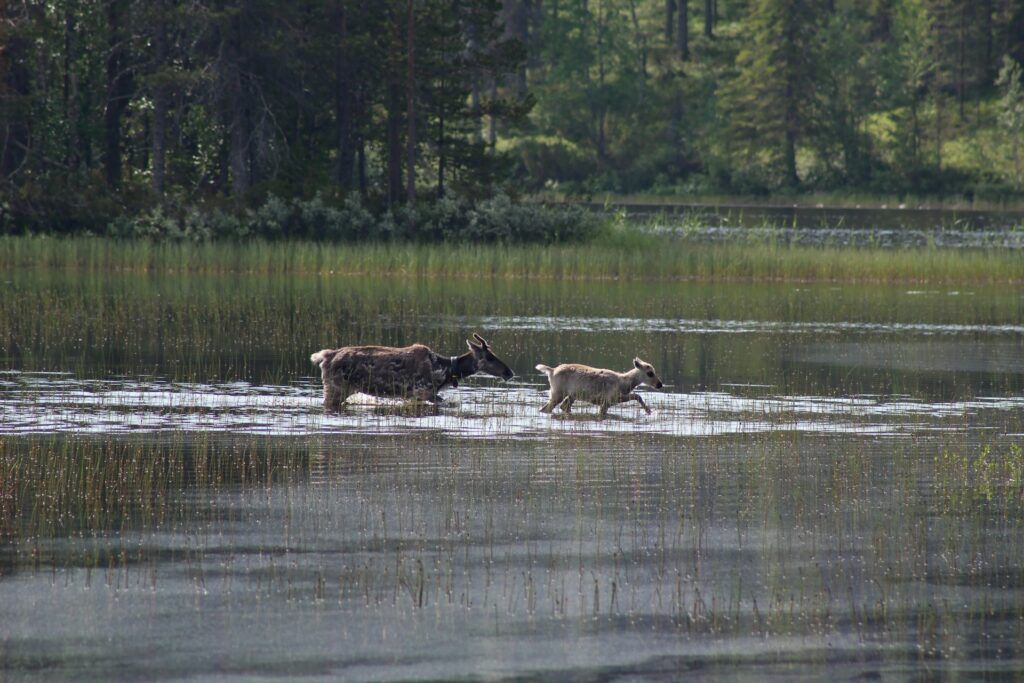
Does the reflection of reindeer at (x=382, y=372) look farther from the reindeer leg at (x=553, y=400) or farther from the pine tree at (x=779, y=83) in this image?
the pine tree at (x=779, y=83)

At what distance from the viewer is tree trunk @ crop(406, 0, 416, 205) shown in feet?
182

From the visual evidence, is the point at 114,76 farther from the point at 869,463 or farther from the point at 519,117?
the point at 869,463

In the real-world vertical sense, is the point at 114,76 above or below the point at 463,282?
above

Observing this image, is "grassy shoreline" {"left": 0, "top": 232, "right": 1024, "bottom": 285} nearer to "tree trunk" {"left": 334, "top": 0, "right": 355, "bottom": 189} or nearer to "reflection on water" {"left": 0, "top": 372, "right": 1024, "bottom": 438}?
"tree trunk" {"left": 334, "top": 0, "right": 355, "bottom": 189}

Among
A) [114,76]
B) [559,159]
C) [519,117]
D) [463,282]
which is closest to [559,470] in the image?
[463,282]

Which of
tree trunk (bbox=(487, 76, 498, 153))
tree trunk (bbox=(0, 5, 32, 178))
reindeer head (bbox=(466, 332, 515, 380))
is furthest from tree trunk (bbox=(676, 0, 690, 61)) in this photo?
reindeer head (bbox=(466, 332, 515, 380))

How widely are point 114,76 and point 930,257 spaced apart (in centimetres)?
2792

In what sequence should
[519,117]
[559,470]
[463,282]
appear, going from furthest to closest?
1. [519,117]
2. [463,282]
3. [559,470]

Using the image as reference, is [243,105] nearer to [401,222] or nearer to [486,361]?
[401,222]

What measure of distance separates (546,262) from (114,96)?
18.3 metres

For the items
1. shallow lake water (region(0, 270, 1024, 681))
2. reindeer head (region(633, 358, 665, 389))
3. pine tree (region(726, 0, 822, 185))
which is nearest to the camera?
shallow lake water (region(0, 270, 1024, 681))

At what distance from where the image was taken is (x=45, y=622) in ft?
35.7

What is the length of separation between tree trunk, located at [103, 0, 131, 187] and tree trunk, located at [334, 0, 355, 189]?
22.8 ft

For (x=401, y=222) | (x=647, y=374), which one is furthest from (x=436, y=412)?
(x=401, y=222)
